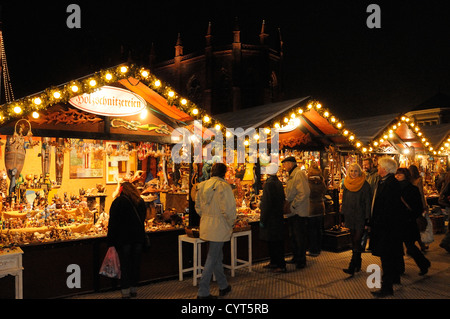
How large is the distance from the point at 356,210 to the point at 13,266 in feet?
15.5

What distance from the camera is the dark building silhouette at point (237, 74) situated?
3275 centimetres

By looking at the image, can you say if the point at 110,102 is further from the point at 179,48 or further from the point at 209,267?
the point at 179,48

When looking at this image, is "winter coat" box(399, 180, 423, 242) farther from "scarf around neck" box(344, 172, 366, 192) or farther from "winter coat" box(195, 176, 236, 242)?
"winter coat" box(195, 176, 236, 242)

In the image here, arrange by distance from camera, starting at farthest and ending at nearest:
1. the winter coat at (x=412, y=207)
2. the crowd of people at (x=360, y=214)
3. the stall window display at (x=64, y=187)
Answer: the winter coat at (x=412, y=207), the stall window display at (x=64, y=187), the crowd of people at (x=360, y=214)

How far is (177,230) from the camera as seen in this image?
5.75 metres

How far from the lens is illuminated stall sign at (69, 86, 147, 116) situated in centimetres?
516

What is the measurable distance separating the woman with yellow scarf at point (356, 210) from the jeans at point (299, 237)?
75cm

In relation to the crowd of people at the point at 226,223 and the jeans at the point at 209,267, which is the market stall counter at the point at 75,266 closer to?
the crowd of people at the point at 226,223

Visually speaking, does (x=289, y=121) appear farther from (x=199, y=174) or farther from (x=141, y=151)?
(x=141, y=151)

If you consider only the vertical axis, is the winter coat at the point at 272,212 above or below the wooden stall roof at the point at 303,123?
below

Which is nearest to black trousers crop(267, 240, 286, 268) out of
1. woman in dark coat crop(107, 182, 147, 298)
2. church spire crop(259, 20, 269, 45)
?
woman in dark coat crop(107, 182, 147, 298)

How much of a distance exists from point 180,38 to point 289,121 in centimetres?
3362

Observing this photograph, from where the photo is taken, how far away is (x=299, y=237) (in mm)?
6215

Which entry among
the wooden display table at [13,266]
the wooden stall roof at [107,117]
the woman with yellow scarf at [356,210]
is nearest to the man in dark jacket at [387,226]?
the woman with yellow scarf at [356,210]
